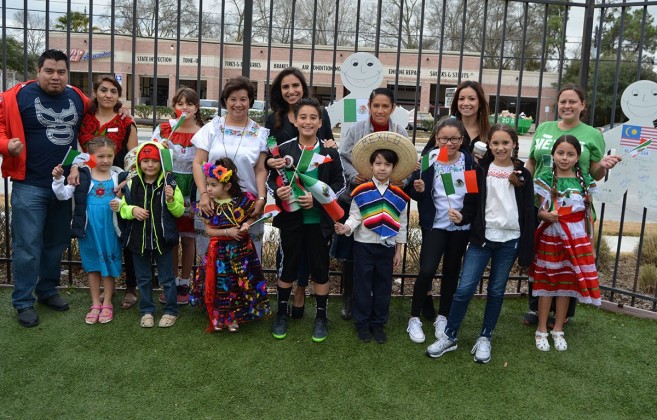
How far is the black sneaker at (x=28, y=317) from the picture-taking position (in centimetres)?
375

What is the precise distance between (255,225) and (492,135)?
1.74 m

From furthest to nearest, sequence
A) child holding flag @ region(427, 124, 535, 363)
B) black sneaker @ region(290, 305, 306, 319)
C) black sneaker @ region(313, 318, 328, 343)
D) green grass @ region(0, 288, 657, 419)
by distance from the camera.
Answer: black sneaker @ region(290, 305, 306, 319)
black sneaker @ region(313, 318, 328, 343)
child holding flag @ region(427, 124, 535, 363)
green grass @ region(0, 288, 657, 419)

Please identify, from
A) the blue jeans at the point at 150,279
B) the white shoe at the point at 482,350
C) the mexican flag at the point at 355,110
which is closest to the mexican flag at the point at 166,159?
the blue jeans at the point at 150,279

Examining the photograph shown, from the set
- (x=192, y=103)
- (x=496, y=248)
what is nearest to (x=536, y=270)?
(x=496, y=248)

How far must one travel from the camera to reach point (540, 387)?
10.6 feet

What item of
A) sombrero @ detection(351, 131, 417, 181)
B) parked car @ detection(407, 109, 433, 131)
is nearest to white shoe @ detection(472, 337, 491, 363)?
sombrero @ detection(351, 131, 417, 181)

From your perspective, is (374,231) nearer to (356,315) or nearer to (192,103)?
(356,315)

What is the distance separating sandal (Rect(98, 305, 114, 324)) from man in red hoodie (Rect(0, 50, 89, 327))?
1.41 feet

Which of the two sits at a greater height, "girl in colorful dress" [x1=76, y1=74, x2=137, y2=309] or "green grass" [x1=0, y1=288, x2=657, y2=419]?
"girl in colorful dress" [x1=76, y1=74, x2=137, y2=309]

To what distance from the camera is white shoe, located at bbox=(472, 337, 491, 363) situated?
Answer: 349 cm

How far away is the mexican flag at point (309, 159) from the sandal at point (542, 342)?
1954mm

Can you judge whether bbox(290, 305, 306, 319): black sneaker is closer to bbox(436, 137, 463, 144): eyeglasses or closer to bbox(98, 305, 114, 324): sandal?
bbox(98, 305, 114, 324): sandal

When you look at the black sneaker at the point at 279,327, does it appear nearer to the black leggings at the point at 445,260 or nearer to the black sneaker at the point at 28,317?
the black leggings at the point at 445,260

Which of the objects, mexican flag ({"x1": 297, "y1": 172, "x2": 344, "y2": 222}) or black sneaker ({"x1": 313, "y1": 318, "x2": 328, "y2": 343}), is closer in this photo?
mexican flag ({"x1": 297, "y1": 172, "x2": 344, "y2": 222})
